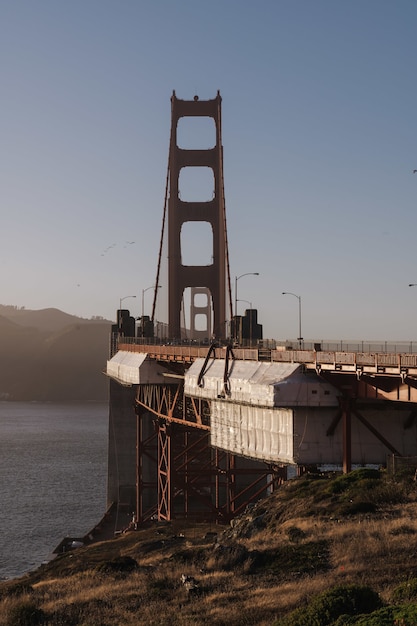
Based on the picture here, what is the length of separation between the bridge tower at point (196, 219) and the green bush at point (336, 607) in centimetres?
6047

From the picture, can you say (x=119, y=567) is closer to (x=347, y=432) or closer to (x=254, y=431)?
(x=254, y=431)

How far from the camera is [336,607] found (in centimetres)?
1734

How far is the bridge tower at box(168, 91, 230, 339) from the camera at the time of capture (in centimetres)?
8269

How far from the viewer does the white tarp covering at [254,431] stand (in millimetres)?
33656

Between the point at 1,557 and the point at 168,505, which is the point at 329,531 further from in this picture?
the point at 1,557

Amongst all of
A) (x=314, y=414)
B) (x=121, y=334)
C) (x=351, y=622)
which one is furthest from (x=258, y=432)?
(x=121, y=334)

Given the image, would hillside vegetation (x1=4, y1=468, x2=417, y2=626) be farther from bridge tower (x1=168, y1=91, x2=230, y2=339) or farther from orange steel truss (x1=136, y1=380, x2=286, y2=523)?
bridge tower (x1=168, y1=91, x2=230, y2=339)

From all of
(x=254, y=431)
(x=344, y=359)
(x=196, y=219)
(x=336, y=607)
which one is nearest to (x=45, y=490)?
(x=196, y=219)

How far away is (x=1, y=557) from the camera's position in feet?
212

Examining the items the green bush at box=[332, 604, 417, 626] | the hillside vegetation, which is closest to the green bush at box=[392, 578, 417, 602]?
the hillside vegetation

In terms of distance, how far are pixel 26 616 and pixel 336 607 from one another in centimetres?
934

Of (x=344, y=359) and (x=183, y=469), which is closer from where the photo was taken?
(x=344, y=359)

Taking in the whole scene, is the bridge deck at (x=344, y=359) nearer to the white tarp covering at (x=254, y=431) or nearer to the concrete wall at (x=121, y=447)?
the white tarp covering at (x=254, y=431)

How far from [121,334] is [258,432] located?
5514cm
